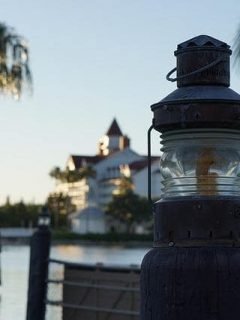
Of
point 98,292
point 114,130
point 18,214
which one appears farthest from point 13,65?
point 114,130

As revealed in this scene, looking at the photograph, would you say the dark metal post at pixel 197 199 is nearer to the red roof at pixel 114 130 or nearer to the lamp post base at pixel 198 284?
the lamp post base at pixel 198 284

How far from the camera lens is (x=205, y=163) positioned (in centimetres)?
216

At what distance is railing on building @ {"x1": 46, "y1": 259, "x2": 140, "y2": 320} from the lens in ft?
29.6

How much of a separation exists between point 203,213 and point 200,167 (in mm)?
132

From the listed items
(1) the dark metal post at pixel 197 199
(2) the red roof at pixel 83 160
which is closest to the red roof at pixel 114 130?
(2) the red roof at pixel 83 160

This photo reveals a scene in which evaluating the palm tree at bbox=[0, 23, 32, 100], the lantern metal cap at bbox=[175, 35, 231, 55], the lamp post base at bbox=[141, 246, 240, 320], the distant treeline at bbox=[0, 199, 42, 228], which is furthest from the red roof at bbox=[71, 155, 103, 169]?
the lamp post base at bbox=[141, 246, 240, 320]

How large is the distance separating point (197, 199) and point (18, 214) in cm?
12196

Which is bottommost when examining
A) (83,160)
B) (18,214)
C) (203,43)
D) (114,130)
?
(203,43)

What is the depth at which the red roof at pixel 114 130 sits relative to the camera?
15625 cm

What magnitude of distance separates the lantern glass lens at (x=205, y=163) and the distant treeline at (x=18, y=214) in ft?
394

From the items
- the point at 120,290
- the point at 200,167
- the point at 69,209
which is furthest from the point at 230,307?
the point at 69,209

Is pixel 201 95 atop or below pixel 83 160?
below

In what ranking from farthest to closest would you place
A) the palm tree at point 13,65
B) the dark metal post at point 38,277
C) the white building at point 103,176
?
the white building at point 103,176 → the palm tree at point 13,65 → the dark metal post at point 38,277

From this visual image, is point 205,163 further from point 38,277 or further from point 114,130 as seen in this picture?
point 114,130
